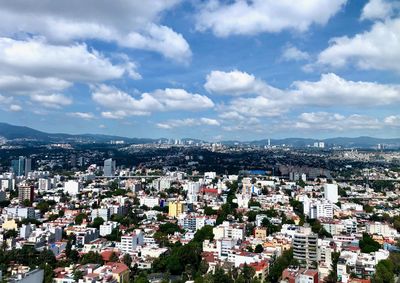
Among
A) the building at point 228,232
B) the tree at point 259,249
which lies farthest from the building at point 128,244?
the tree at point 259,249

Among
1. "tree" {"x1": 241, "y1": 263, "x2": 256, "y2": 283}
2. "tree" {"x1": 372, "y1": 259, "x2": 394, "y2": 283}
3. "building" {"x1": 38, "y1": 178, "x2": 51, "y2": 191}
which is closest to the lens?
"tree" {"x1": 372, "y1": 259, "x2": 394, "y2": 283}

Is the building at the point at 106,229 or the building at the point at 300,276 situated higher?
the building at the point at 300,276

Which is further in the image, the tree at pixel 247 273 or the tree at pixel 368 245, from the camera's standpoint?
the tree at pixel 368 245

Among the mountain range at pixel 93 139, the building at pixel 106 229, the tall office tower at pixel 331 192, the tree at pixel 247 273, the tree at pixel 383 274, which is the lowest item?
the building at pixel 106 229

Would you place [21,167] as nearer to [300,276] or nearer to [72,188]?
[72,188]

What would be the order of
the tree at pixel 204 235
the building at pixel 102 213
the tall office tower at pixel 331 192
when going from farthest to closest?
the tall office tower at pixel 331 192 → the building at pixel 102 213 → the tree at pixel 204 235

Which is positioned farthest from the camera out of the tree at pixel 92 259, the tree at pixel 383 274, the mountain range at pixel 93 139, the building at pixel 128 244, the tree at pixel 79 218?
the mountain range at pixel 93 139

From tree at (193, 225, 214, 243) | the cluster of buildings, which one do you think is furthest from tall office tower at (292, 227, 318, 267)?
tree at (193, 225, 214, 243)

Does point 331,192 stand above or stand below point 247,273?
above

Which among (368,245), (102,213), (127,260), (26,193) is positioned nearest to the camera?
(127,260)

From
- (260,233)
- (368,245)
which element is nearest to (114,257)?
(260,233)

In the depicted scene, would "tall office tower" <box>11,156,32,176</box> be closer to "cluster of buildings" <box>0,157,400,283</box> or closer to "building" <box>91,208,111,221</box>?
"cluster of buildings" <box>0,157,400,283</box>

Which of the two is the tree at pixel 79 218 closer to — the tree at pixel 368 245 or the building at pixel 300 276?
the building at pixel 300 276

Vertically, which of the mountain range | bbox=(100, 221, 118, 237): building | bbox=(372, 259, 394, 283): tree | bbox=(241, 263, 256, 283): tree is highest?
the mountain range
